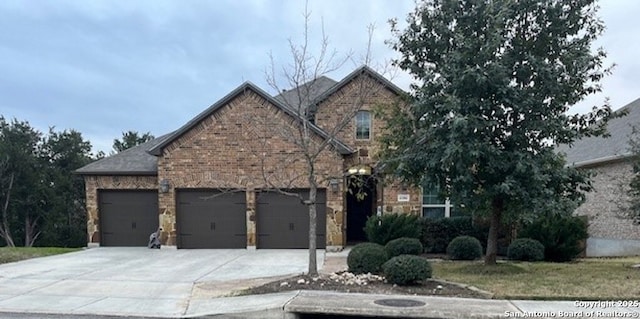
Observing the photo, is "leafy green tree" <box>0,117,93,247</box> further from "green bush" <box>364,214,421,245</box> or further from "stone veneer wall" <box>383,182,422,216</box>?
"green bush" <box>364,214,421,245</box>

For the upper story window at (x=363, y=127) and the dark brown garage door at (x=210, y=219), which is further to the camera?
the upper story window at (x=363, y=127)

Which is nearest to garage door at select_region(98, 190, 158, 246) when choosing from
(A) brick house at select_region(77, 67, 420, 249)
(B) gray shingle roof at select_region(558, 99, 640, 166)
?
(A) brick house at select_region(77, 67, 420, 249)

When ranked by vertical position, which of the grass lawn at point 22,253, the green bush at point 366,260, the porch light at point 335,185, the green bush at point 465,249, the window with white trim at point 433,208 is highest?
the porch light at point 335,185

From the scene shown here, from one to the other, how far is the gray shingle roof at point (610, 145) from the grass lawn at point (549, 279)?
518cm

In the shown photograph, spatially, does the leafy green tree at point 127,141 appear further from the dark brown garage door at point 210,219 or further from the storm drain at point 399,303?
the storm drain at point 399,303

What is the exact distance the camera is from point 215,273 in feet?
35.7

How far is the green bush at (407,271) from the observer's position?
8.42m

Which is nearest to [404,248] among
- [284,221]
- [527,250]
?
[527,250]

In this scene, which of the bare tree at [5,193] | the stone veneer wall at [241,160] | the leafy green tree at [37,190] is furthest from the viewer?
the leafy green tree at [37,190]

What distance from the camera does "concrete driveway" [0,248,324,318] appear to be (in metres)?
7.59

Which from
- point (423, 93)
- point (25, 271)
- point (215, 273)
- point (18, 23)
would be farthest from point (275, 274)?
point (18, 23)

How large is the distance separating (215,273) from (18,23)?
1097 centimetres

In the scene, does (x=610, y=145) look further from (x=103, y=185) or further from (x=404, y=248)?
(x=103, y=185)

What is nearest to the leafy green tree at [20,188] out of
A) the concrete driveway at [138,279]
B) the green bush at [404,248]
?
the concrete driveway at [138,279]
